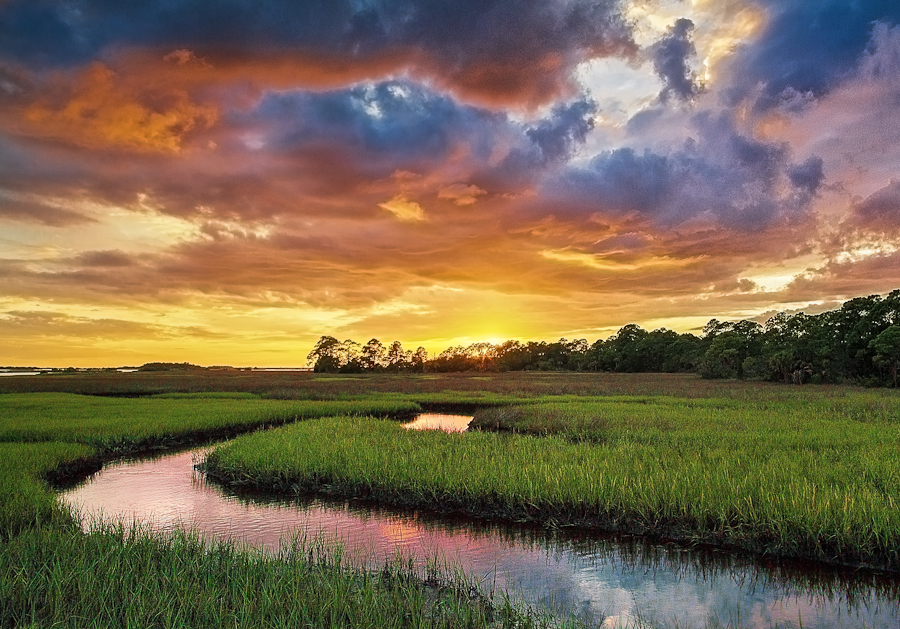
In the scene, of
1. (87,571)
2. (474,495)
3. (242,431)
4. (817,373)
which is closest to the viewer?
(87,571)

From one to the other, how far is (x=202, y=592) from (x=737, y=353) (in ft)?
227

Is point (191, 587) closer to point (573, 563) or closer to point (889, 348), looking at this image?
point (573, 563)

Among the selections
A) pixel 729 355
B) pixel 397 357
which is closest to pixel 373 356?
pixel 397 357

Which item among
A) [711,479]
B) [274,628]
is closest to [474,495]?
[711,479]

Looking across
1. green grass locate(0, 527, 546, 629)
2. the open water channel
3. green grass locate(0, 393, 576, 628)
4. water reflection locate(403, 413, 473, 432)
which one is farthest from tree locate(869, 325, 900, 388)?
green grass locate(0, 527, 546, 629)

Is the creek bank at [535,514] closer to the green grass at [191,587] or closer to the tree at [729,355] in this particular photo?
the green grass at [191,587]

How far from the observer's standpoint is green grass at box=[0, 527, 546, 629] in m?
5.42

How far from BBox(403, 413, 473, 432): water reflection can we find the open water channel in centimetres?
1289

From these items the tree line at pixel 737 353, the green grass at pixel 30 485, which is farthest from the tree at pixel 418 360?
the green grass at pixel 30 485

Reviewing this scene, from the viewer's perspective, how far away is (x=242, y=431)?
23.3 m

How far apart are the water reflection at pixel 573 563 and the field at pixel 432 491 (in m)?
0.62

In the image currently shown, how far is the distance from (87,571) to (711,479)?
10.3 metres

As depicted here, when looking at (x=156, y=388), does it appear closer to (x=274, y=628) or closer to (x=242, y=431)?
(x=242, y=431)

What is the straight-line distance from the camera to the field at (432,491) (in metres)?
5.89
